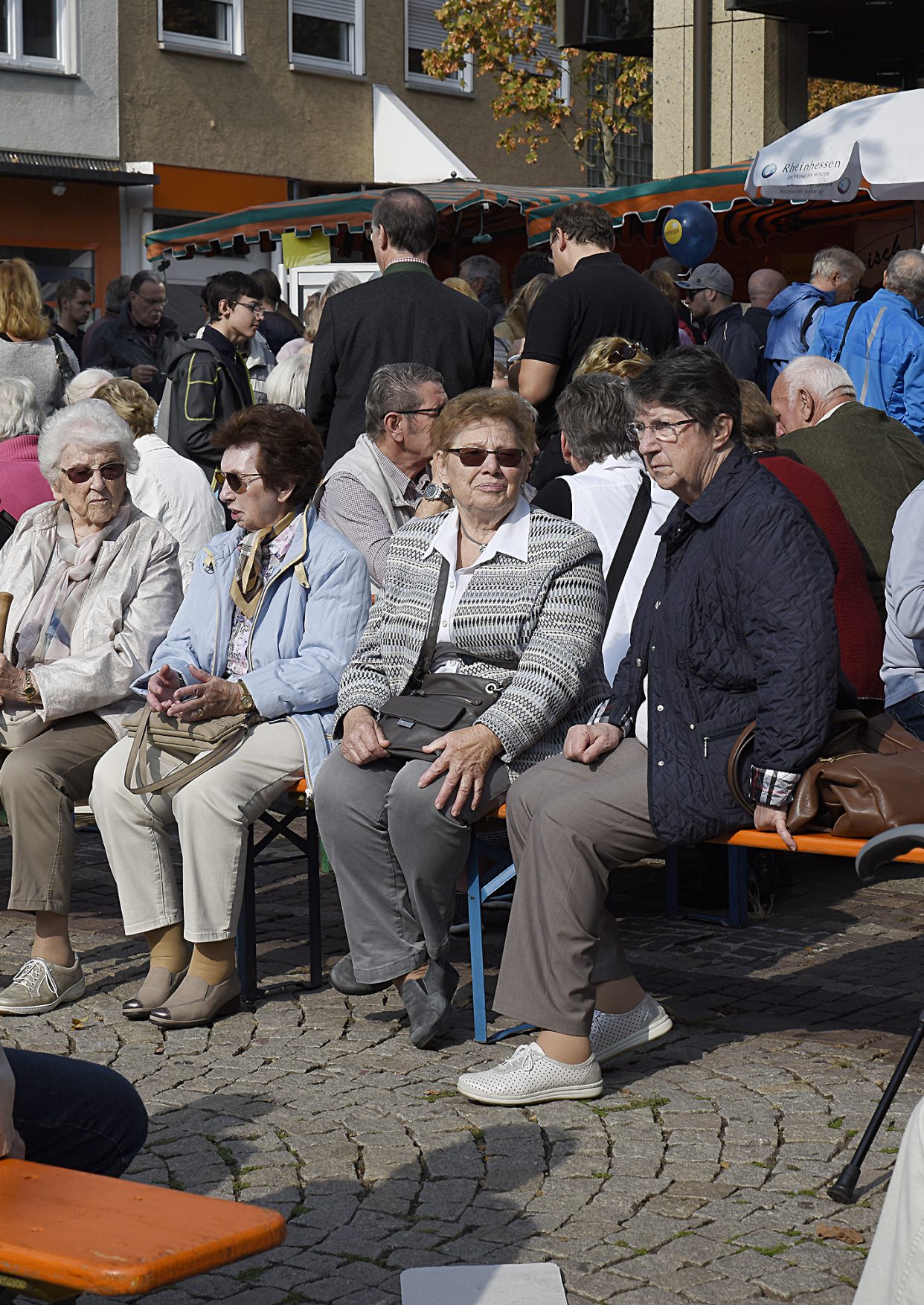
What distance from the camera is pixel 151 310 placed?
1236cm

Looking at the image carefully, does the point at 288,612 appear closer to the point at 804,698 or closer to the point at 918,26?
the point at 804,698

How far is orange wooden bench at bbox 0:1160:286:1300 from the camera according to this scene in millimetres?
2260

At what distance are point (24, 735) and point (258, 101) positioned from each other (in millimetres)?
21267

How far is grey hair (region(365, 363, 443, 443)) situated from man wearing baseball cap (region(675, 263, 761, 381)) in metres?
4.90

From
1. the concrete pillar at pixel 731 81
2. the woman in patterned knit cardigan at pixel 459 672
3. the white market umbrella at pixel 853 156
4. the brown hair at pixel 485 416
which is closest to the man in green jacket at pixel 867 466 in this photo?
the brown hair at pixel 485 416

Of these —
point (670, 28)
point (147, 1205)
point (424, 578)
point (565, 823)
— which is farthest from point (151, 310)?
point (147, 1205)

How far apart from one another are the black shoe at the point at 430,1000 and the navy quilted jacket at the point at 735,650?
82 centimetres

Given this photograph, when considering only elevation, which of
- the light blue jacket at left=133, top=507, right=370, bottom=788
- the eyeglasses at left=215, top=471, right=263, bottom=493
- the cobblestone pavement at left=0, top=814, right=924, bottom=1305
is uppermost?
the eyeglasses at left=215, top=471, right=263, bottom=493

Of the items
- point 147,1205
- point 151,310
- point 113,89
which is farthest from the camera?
point 113,89

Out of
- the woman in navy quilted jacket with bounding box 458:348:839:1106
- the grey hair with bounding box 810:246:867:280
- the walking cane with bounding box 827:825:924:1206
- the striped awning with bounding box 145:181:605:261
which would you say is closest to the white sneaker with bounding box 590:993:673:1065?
the woman in navy quilted jacket with bounding box 458:348:839:1106

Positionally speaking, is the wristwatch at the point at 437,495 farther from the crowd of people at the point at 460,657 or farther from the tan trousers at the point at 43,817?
the tan trousers at the point at 43,817

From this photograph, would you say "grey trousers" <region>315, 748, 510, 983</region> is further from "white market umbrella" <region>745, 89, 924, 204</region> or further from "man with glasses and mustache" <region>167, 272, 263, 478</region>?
"white market umbrella" <region>745, 89, 924, 204</region>

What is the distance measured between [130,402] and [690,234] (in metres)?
6.61

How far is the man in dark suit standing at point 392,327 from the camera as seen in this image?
712 cm
